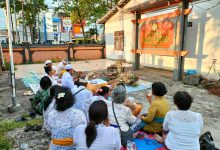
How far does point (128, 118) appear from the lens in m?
2.89

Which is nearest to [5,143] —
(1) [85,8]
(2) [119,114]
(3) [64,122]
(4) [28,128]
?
(4) [28,128]

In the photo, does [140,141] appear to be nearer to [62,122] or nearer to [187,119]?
[187,119]

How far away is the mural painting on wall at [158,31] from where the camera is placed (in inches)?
346

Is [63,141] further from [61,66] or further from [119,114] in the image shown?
[61,66]

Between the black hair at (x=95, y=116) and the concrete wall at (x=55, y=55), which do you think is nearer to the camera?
the black hair at (x=95, y=116)

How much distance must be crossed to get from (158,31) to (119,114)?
7518 millimetres

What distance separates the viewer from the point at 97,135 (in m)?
2.01

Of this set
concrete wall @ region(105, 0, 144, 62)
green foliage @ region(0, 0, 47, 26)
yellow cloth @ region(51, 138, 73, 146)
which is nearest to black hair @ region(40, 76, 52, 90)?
yellow cloth @ region(51, 138, 73, 146)

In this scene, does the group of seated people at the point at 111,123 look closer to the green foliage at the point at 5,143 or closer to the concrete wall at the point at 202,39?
the green foliage at the point at 5,143

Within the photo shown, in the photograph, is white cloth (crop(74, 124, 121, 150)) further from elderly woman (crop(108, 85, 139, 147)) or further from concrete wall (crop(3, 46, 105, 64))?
concrete wall (crop(3, 46, 105, 64))

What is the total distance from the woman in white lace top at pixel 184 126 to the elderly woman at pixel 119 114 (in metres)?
0.60

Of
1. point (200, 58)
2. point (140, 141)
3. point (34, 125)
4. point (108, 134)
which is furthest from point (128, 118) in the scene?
point (200, 58)

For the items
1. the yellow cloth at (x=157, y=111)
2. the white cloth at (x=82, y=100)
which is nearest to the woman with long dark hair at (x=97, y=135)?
the yellow cloth at (x=157, y=111)

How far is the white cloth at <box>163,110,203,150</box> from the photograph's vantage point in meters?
2.52
